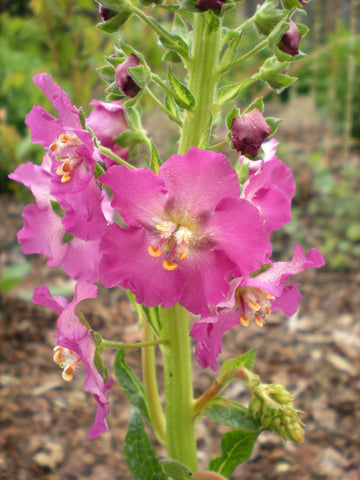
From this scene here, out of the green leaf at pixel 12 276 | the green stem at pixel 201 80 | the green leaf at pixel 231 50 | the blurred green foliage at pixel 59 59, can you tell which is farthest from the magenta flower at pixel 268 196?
the blurred green foliage at pixel 59 59

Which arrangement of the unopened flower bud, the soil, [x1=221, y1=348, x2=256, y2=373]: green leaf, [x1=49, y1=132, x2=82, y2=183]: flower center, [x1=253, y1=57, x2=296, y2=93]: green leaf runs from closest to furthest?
[x1=49, y1=132, x2=82, y2=183]: flower center
[x1=253, y1=57, x2=296, y2=93]: green leaf
the unopened flower bud
[x1=221, y1=348, x2=256, y2=373]: green leaf
the soil

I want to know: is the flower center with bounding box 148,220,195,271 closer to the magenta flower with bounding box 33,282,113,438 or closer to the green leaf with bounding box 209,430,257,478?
the magenta flower with bounding box 33,282,113,438

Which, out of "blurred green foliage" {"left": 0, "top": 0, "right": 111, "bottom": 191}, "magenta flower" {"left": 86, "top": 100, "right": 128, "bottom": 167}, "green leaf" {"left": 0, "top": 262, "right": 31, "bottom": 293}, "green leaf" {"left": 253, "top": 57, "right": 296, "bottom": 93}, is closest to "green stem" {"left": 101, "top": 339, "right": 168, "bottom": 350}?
"magenta flower" {"left": 86, "top": 100, "right": 128, "bottom": 167}

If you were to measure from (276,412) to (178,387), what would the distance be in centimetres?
26

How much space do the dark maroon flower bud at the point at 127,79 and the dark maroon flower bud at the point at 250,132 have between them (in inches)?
9.2

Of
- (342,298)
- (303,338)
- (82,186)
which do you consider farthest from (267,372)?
(82,186)

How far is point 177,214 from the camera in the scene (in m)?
1.06

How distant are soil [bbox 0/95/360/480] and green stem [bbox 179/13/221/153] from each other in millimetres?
1491

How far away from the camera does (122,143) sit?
1.21 meters

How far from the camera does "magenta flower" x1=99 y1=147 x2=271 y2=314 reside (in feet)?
3.23

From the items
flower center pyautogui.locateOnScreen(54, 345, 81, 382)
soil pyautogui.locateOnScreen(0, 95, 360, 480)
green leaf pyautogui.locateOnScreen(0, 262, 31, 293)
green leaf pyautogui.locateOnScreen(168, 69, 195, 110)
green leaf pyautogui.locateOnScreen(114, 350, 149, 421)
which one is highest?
green leaf pyautogui.locateOnScreen(168, 69, 195, 110)

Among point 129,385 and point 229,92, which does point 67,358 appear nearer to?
point 129,385

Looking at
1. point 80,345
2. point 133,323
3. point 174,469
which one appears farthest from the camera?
point 133,323

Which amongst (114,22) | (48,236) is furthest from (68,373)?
(114,22)
